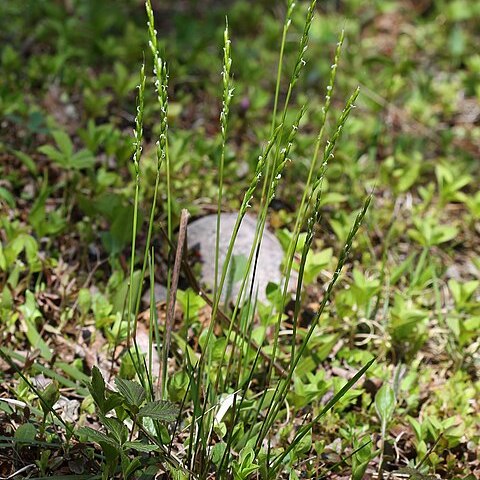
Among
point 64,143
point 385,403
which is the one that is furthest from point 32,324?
point 385,403

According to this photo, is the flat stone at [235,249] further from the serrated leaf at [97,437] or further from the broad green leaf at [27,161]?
the serrated leaf at [97,437]

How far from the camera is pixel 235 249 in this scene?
3.21m

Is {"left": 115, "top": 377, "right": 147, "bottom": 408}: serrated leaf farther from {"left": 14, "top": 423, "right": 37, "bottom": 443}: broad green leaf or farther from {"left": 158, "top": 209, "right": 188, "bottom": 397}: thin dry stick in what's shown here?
{"left": 14, "top": 423, "right": 37, "bottom": 443}: broad green leaf

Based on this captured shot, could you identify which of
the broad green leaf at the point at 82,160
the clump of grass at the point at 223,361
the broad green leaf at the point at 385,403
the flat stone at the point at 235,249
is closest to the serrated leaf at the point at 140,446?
the clump of grass at the point at 223,361

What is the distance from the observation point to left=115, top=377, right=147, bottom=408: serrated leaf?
6.36 feet

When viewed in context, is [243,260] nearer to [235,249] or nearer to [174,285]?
[235,249]

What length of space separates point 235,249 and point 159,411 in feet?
4.49

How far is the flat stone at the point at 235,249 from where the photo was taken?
308cm

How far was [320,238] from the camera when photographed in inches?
138

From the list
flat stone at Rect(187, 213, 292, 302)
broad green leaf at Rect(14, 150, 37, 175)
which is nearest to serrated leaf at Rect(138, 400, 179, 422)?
flat stone at Rect(187, 213, 292, 302)

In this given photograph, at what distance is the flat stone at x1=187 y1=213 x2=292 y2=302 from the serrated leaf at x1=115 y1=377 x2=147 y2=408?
1.04m

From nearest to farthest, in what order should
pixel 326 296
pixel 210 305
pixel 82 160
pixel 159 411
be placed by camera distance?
pixel 326 296 < pixel 159 411 < pixel 210 305 < pixel 82 160

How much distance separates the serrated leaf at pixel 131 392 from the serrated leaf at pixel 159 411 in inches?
1.1

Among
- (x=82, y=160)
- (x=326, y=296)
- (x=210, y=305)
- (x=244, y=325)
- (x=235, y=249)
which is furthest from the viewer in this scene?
(x=82, y=160)
